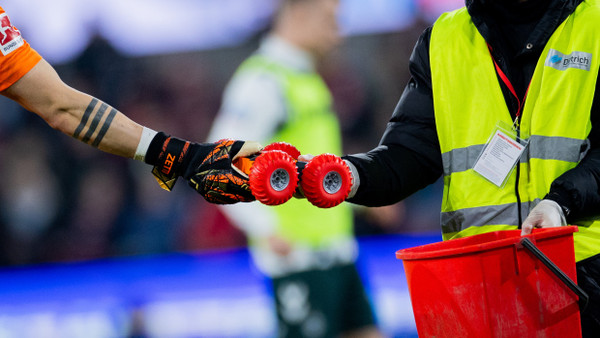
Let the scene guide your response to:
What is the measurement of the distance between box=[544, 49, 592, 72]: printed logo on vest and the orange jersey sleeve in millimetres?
1507

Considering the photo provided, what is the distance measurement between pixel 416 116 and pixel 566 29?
1.60 feet

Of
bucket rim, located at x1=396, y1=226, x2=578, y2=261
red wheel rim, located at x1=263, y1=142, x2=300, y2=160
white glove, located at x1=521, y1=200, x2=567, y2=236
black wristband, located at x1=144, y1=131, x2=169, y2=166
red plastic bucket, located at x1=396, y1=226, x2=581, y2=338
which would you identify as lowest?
red plastic bucket, located at x1=396, y1=226, x2=581, y2=338

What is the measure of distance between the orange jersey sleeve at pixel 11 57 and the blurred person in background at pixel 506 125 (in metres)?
1.02

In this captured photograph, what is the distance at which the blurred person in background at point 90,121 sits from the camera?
2.08 m

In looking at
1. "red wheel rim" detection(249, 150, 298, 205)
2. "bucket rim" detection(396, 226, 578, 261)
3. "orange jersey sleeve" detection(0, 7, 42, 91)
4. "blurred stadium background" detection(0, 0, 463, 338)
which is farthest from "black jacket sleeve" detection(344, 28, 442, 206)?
"blurred stadium background" detection(0, 0, 463, 338)

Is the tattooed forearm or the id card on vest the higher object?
the tattooed forearm

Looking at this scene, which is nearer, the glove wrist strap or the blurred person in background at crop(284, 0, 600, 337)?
the blurred person in background at crop(284, 0, 600, 337)

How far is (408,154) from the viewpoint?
7.22 ft

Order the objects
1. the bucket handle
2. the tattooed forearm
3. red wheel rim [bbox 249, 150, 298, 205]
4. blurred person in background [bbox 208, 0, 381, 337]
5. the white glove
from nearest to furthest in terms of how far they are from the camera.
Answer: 1. the bucket handle
2. the white glove
3. red wheel rim [bbox 249, 150, 298, 205]
4. the tattooed forearm
5. blurred person in background [bbox 208, 0, 381, 337]

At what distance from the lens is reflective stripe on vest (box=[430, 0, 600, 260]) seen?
1951mm

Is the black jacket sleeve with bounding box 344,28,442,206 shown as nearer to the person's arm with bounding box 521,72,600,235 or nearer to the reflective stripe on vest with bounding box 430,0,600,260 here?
the reflective stripe on vest with bounding box 430,0,600,260

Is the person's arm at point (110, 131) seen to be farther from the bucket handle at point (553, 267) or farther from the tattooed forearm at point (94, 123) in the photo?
the bucket handle at point (553, 267)

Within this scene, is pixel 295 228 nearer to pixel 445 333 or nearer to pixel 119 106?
pixel 119 106

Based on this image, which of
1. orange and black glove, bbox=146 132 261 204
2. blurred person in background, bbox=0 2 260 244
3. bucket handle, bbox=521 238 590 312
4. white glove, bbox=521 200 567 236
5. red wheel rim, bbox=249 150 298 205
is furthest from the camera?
blurred person in background, bbox=0 2 260 244
